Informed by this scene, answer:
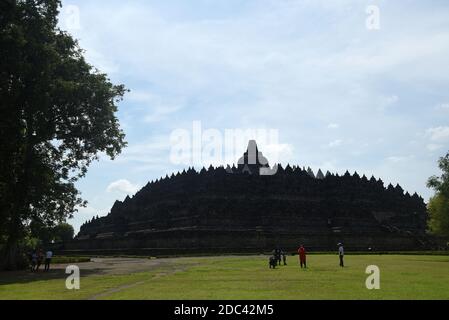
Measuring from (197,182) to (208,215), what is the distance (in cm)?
1381

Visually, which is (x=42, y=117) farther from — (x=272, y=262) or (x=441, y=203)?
(x=441, y=203)

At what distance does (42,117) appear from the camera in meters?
29.8

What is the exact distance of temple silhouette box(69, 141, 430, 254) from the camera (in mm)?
53344

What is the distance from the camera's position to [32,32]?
2920cm

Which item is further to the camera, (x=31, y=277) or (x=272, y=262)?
(x=272, y=262)

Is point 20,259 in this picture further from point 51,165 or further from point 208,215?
point 208,215

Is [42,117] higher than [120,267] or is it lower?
higher

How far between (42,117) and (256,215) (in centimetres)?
3524

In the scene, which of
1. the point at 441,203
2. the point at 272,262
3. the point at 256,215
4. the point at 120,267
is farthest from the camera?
the point at 256,215

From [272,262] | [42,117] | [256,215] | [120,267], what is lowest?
[120,267]

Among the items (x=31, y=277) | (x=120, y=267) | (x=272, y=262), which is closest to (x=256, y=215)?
(x=120, y=267)

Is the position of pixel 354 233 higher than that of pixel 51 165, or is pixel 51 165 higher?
pixel 51 165
